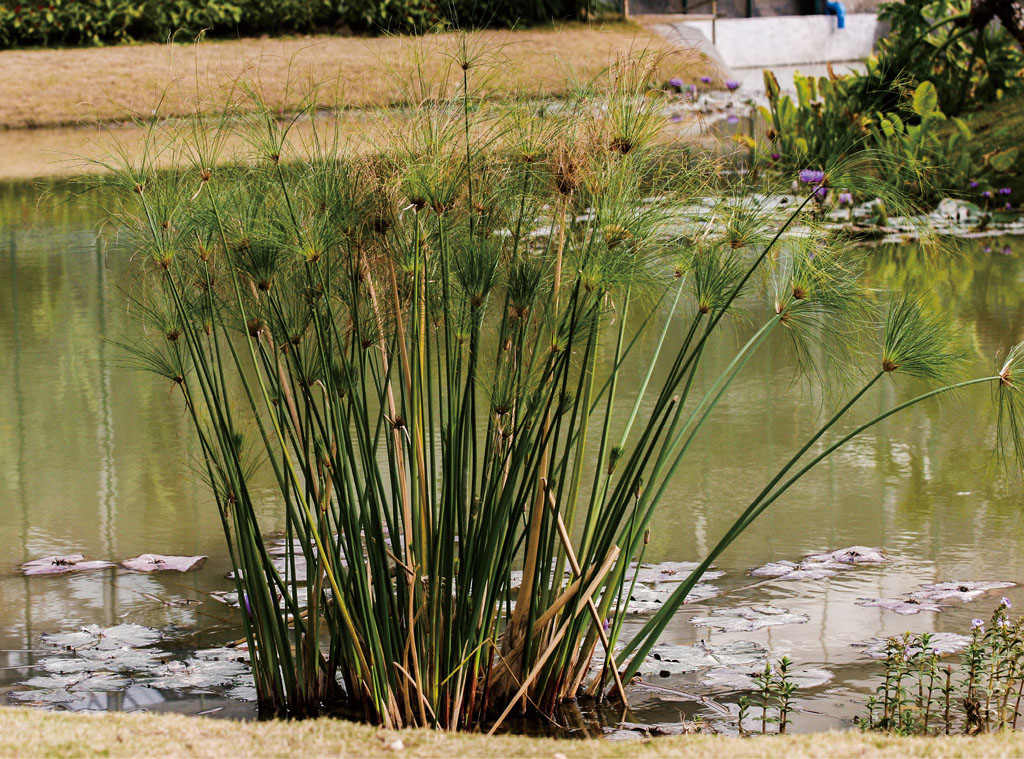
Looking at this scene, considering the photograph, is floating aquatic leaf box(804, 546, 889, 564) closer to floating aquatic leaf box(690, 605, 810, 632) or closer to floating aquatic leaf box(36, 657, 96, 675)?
floating aquatic leaf box(690, 605, 810, 632)

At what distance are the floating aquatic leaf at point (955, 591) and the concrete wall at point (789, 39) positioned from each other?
2146cm

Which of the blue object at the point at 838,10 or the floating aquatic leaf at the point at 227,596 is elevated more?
the blue object at the point at 838,10

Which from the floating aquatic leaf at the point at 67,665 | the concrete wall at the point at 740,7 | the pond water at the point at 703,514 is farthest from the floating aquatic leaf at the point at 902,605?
the concrete wall at the point at 740,7

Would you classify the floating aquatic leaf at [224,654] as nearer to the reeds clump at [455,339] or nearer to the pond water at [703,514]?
the pond water at [703,514]

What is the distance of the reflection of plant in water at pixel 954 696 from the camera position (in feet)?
7.60

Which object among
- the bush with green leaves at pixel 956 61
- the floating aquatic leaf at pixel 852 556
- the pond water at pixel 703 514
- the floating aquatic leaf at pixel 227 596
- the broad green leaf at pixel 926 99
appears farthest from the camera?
the bush with green leaves at pixel 956 61

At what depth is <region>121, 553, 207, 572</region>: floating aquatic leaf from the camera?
3.38 m

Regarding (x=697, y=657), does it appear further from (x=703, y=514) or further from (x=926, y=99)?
(x=926, y=99)

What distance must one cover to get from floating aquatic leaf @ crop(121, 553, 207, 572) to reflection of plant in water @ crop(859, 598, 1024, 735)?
181 centimetres

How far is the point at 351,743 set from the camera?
2.04 metres

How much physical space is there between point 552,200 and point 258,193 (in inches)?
22.5

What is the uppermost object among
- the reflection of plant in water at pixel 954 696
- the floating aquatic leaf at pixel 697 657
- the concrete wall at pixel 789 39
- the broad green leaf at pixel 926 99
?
the concrete wall at pixel 789 39

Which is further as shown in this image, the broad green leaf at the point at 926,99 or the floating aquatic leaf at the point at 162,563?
the broad green leaf at the point at 926,99

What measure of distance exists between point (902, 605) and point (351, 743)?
4.95 ft
